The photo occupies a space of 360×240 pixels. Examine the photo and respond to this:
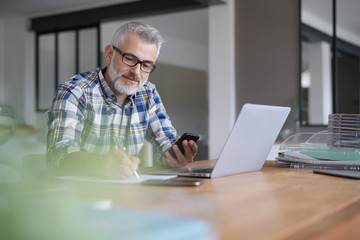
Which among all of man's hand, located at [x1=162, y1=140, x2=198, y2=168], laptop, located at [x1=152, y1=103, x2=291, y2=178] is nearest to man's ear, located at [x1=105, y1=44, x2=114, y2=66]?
man's hand, located at [x1=162, y1=140, x2=198, y2=168]

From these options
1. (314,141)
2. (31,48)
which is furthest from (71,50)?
(314,141)

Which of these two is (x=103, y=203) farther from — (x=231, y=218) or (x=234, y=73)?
(x=234, y=73)

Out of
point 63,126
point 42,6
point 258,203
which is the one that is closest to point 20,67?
point 42,6

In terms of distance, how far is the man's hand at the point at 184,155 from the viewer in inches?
54.7

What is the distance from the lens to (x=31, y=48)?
6.64m

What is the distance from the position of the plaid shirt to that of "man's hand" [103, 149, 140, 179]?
0.30m

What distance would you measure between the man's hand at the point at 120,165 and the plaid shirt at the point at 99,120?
0.30 meters

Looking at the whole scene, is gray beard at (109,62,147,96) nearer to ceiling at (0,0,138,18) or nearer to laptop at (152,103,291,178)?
laptop at (152,103,291,178)

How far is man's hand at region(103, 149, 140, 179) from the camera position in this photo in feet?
3.12

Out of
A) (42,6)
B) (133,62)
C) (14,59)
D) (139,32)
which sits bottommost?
(133,62)

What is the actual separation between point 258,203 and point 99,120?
107 cm

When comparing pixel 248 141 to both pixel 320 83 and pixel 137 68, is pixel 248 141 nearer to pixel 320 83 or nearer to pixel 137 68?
pixel 137 68

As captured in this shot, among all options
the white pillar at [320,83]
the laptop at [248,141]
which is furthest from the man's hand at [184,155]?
the white pillar at [320,83]

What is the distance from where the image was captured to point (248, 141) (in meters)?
1.09
